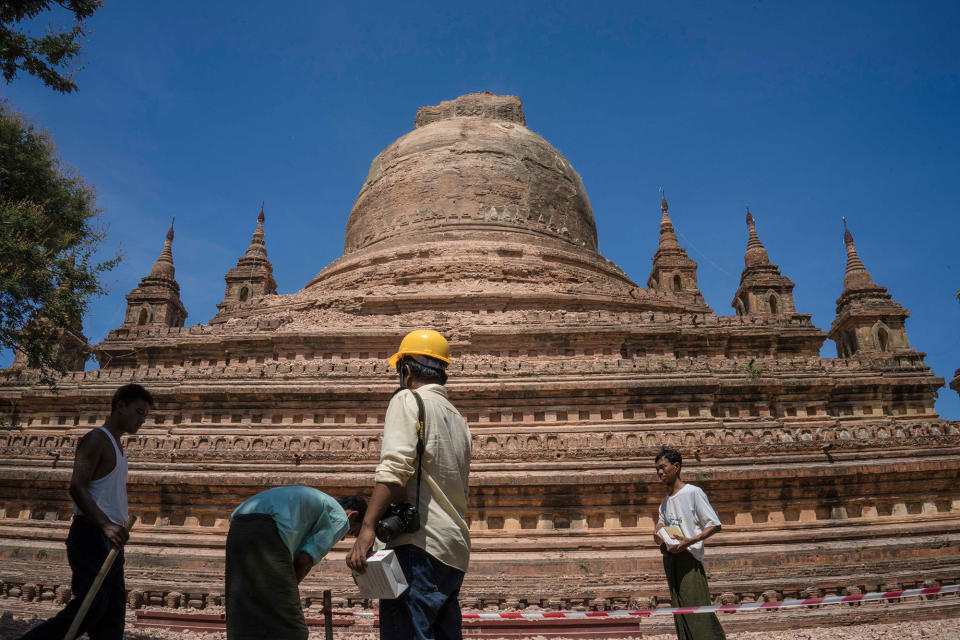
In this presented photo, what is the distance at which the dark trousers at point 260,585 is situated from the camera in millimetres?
3672

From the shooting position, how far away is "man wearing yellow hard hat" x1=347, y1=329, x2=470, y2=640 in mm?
3643

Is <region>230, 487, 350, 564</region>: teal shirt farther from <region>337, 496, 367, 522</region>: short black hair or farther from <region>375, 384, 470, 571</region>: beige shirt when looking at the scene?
<region>375, 384, 470, 571</region>: beige shirt

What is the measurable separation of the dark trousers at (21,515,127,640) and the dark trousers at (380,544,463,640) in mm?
2348

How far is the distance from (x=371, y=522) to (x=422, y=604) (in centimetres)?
50

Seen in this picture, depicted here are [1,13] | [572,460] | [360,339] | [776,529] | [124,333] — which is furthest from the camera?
[124,333]

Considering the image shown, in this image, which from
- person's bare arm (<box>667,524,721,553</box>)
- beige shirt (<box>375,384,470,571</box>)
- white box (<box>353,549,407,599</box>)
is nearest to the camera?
white box (<box>353,549,407,599</box>)

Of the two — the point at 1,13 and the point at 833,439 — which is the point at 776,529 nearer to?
the point at 833,439

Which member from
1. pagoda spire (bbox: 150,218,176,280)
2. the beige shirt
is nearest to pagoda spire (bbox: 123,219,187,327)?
pagoda spire (bbox: 150,218,176,280)

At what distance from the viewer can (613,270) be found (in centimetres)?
2547

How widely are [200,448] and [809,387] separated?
42.1 feet

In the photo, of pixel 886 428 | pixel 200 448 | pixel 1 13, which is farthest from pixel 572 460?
pixel 1 13

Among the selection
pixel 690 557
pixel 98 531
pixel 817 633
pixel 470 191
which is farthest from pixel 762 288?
pixel 98 531

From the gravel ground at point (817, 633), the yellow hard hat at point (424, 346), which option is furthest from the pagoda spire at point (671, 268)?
the yellow hard hat at point (424, 346)

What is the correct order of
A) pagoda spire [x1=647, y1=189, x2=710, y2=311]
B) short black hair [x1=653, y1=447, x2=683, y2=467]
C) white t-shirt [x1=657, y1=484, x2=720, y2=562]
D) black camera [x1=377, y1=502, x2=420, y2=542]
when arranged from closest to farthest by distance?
1. black camera [x1=377, y1=502, x2=420, y2=542]
2. white t-shirt [x1=657, y1=484, x2=720, y2=562]
3. short black hair [x1=653, y1=447, x2=683, y2=467]
4. pagoda spire [x1=647, y1=189, x2=710, y2=311]
